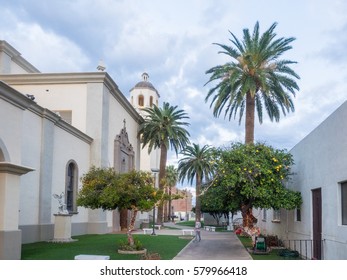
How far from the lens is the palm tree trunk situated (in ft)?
93.5

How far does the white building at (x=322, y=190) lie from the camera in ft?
46.6

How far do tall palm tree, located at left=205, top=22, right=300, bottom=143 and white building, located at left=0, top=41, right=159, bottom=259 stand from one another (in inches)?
354

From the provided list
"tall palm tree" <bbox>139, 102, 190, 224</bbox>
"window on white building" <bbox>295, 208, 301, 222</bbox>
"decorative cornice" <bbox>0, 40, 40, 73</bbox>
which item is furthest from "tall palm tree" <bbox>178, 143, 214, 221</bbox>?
"window on white building" <bbox>295, 208, 301, 222</bbox>

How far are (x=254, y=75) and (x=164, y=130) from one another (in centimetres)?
1896

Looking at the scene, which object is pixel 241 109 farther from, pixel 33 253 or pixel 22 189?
pixel 33 253

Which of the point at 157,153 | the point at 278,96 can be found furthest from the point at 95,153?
the point at 157,153

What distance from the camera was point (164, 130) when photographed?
4591 centimetres

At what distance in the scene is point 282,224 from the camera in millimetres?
24547

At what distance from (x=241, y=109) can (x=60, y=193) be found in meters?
12.4

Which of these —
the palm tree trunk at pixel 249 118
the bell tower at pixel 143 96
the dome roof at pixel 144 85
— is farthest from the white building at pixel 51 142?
the dome roof at pixel 144 85

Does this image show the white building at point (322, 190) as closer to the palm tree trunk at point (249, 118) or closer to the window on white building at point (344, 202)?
the window on white building at point (344, 202)

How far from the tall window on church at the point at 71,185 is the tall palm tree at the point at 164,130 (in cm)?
1573

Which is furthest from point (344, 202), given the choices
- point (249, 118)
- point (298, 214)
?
point (249, 118)

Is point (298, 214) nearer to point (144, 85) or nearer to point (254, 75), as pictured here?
point (254, 75)
